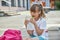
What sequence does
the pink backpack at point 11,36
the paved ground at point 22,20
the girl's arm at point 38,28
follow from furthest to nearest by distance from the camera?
the paved ground at point 22,20 < the pink backpack at point 11,36 < the girl's arm at point 38,28

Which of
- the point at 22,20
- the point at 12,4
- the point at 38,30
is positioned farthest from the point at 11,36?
the point at 22,20

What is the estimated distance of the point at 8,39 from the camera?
163cm

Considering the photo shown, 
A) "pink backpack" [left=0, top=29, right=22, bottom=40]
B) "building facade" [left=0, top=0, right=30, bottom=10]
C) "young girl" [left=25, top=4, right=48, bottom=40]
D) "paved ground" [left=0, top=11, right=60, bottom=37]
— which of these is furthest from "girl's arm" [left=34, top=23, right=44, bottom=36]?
"building facade" [left=0, top=0, right=30, bottom=10]

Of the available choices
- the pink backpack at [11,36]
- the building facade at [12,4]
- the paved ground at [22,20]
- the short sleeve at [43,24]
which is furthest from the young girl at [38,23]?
the building facade at [12,4]

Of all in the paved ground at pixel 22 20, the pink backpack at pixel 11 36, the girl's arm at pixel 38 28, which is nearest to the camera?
the girl's arm at pixel 38 28

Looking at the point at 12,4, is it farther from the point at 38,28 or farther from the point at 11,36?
the point at 38,28

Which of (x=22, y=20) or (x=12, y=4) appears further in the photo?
(x=22, y=20)

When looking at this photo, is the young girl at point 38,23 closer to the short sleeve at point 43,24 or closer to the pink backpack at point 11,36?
the short sleeve at point 43,24

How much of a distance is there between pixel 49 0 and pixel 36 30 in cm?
61

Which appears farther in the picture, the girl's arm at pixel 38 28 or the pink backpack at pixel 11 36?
the pink backpack at pixel 11 36

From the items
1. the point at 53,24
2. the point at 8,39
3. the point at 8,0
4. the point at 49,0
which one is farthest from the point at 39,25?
the point at 53,24

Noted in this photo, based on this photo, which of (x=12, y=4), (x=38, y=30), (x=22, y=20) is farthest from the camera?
(x=22, y=20)

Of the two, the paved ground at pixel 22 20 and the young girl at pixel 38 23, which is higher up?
the young girl at pixel 38 23

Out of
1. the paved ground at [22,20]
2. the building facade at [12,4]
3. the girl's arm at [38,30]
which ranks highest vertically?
the building facade at [12,4]
